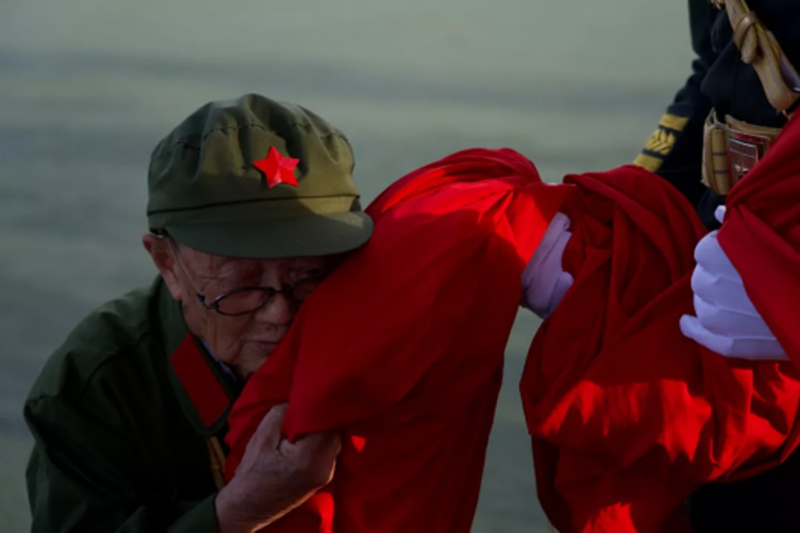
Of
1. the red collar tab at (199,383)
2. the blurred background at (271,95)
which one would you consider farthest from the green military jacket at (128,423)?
the blurred background at (271,95)

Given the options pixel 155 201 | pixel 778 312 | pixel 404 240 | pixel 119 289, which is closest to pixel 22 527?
pixel 119 289

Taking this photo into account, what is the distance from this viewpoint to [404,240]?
123 centimetres

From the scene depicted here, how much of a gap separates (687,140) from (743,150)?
0.47m

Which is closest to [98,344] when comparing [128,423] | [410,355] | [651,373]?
[128,423]

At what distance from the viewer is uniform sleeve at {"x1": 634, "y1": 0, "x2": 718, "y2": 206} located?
1781 mm

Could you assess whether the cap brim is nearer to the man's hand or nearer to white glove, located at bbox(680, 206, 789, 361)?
the man's hand

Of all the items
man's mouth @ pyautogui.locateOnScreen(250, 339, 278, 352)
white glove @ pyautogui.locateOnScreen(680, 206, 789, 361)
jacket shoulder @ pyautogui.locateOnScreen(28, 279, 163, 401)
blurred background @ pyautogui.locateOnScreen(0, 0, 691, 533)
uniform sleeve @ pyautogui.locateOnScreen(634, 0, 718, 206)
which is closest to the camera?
Answer: white glove @ pyautogui.locateOnScreen(680, 206, 789, 361)

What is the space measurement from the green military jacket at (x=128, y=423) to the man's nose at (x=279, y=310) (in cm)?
16

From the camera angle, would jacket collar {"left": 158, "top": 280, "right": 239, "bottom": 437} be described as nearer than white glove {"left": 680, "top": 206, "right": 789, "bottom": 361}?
No

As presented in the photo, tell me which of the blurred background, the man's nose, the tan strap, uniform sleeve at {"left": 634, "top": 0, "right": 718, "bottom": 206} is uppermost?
the tan strap

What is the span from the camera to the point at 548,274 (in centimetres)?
126

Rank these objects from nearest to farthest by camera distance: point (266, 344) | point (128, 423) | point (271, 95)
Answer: point (266, 344)
point (128, 423)
point (271, 95)

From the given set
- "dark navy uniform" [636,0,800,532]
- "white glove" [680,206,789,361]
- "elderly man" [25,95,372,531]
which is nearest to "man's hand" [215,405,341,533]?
"elderly man" [25,95,372,531]

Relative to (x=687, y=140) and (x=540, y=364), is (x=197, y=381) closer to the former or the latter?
(x=540, y=364)
